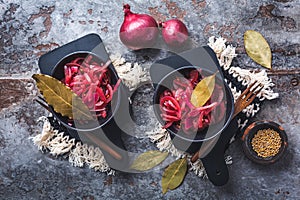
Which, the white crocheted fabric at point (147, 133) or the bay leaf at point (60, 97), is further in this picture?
the white crocheted fabric at point (147, 133)

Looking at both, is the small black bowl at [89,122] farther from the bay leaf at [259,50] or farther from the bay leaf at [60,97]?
the bay leaf at [259,50]

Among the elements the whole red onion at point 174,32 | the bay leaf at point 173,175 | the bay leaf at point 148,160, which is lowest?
the bay leaf at point 173,175

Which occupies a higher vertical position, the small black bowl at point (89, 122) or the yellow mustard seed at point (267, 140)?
the small black bowl at point (89, 122)

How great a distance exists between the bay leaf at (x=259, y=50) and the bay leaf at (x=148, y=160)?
1.04 ft

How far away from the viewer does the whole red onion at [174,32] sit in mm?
1287

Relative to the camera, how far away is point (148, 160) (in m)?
1.34

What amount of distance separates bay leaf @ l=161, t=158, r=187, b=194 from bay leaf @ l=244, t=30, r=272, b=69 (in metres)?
0.31

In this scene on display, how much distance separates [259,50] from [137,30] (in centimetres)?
30

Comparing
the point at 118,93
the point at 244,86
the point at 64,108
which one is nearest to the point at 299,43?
the point at 244,86

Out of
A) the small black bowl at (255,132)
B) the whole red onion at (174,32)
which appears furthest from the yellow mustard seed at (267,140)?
the whole red onion at (174,32)

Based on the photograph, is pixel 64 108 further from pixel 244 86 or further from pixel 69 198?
pixel 244 86

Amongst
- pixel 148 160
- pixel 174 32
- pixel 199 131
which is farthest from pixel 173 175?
pixel 174 32

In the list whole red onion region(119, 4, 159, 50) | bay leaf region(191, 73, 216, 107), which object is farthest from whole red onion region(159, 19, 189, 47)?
bay leaf region(191, 73, 216, 107)

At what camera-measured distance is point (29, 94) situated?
1.37m
